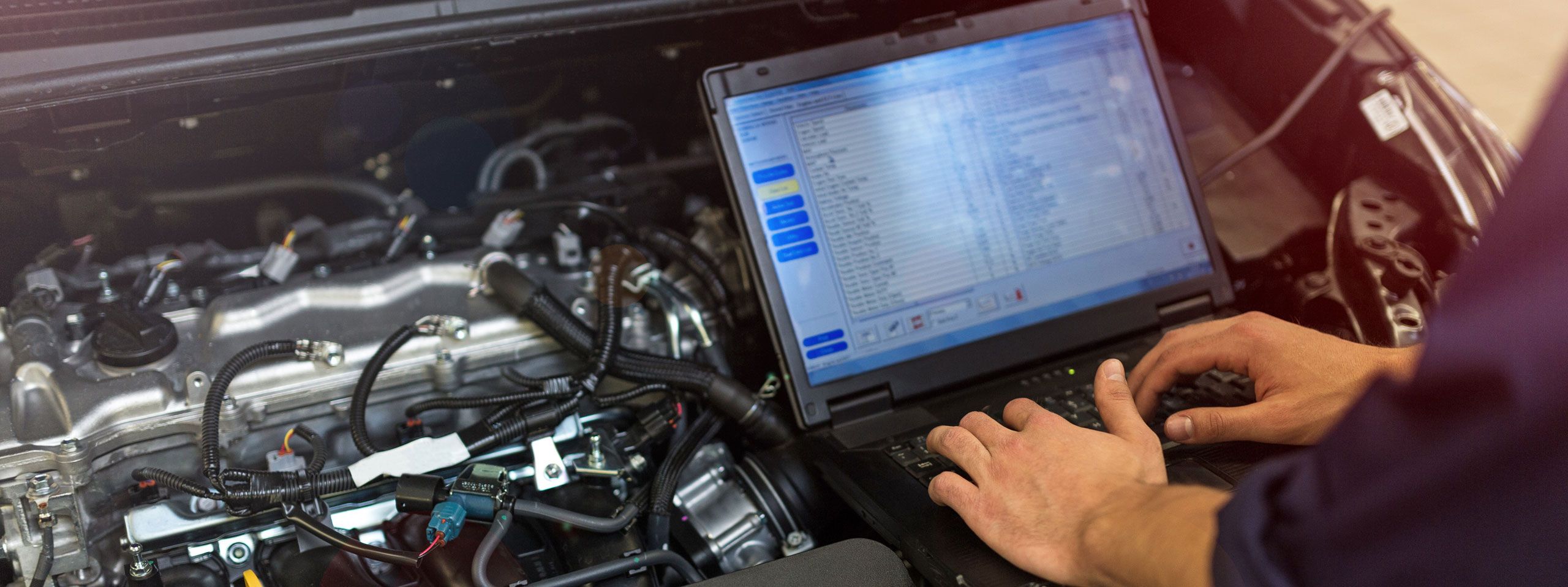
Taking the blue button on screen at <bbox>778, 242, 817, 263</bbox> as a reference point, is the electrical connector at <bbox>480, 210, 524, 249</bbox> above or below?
above

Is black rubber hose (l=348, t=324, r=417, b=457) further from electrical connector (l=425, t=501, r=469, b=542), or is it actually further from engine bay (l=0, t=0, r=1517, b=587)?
electrical connector (l=425, t=501, r=469, b=542)

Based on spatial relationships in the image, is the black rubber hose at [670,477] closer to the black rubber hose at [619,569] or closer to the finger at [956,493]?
the black rubber hose at [619,569]

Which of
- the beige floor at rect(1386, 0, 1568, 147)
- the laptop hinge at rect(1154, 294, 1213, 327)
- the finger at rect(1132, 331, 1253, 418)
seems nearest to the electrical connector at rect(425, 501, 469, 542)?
the finger at rect(1132, 331, 1253, 418)

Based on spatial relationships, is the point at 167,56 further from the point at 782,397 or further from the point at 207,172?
the point at 782,397

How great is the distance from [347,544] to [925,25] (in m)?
0.80

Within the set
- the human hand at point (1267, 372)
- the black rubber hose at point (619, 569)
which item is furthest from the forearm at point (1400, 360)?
the black rubber hose at point (619, 569)

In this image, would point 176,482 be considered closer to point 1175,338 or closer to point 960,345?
point 960,345

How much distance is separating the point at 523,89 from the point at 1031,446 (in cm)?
82

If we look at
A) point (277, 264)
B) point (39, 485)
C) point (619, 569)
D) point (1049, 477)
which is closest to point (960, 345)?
point (1049, 477)

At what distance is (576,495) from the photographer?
1032mm

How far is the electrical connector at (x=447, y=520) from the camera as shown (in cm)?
89

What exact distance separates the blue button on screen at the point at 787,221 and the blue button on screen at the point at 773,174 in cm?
4

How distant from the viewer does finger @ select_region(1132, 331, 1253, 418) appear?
3.16 feet

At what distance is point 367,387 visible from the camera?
1.00 metres
